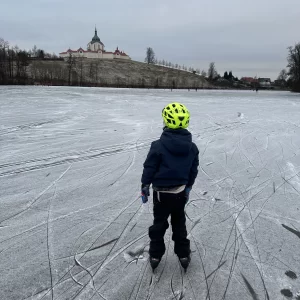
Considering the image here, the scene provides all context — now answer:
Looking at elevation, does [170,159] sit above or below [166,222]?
above

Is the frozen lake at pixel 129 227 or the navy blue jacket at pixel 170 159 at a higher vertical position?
the navy blue jacket at pixel 170 159

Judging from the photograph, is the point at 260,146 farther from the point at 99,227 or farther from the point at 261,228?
the point at 99,227

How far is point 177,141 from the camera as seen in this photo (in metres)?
2.68

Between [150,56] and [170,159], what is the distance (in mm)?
137496

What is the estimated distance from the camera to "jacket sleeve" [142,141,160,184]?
8.89ft

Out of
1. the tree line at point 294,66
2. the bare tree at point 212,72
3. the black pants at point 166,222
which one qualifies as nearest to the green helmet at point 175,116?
the black pants at point 166,222

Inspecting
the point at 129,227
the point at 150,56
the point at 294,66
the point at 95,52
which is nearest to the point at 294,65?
the point at 294,66

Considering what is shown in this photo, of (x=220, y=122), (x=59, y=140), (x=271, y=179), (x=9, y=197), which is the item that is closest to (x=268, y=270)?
(x=271, y=179)

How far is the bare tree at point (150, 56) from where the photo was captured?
132812mm

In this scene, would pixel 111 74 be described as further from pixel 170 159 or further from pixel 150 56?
pixel 170 159

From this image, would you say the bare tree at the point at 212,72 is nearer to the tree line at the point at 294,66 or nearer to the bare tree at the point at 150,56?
the bare tree at the point at 150,56

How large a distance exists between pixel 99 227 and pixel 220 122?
972 cm

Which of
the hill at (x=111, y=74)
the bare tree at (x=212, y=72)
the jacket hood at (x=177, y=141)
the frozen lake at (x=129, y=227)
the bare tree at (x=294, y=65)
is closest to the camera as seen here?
the jacket hood at (x=177, y=141)

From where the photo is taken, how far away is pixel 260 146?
8.24 metres
